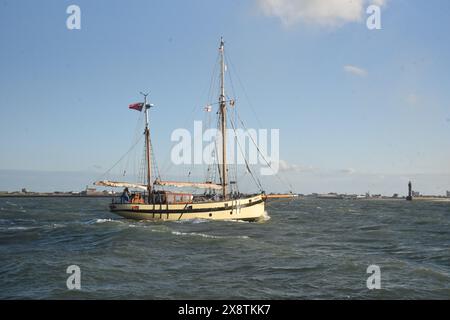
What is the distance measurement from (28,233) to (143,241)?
48.6 feet

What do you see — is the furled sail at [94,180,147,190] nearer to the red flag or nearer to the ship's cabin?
the ship's cabin

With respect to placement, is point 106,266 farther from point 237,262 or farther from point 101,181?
point 101,181

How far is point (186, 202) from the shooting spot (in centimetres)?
5959

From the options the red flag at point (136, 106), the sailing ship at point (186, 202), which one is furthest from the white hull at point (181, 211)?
the red flag at point (136, 106)

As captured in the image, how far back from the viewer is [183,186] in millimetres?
65250

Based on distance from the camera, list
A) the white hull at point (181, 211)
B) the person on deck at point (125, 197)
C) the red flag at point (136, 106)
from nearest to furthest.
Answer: the white hull at point (181, 211) < the person on deck at point (125, 197) < the red flag at point (136, 106)

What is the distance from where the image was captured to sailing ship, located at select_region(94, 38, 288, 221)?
194ft

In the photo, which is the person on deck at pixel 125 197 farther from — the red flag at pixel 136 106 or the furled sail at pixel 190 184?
the red flag at pixel 136 106

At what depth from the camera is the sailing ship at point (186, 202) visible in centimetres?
5903

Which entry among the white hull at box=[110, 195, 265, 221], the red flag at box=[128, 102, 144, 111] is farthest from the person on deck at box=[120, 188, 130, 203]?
the red flag at box=[128, 102, 144, 111]

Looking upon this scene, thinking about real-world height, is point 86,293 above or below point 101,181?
below

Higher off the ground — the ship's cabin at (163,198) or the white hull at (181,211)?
the ship's cabin at (163,198)
